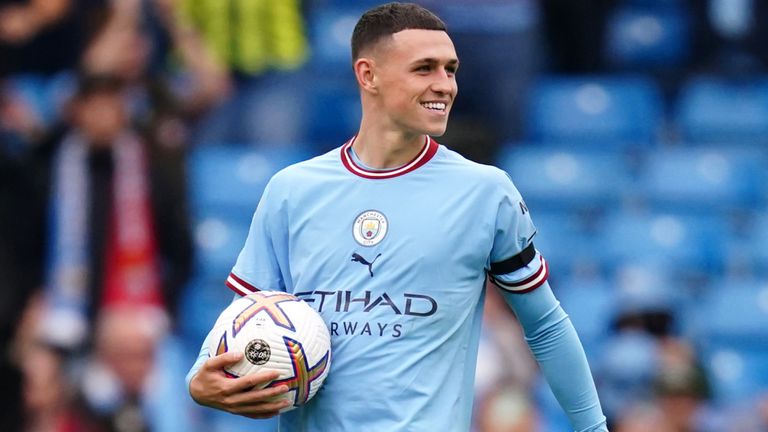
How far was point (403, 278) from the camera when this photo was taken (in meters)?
3.89

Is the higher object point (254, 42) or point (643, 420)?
point (254, 42)

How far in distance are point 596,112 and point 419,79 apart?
5.99 meters

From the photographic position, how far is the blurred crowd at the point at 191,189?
771cm

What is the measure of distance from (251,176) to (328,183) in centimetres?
535

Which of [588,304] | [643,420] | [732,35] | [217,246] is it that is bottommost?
[643,420]

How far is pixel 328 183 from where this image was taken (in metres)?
4.05

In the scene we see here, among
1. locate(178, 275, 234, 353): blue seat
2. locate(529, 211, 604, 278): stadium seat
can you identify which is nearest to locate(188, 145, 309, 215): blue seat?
locate(178, 275, 234, 353): blue seat

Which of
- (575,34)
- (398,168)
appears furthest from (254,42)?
(398,168)

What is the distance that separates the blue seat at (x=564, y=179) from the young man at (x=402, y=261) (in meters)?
5.26

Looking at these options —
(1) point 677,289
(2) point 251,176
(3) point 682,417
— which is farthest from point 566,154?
(3) point 682,417

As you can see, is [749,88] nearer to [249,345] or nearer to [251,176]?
[251,176]

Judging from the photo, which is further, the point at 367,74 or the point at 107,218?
the point at 107,218

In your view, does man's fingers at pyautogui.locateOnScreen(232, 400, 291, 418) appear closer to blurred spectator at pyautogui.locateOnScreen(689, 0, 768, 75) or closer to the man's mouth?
the man's mouth

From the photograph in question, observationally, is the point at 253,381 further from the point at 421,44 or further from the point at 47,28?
the point at 47,28
